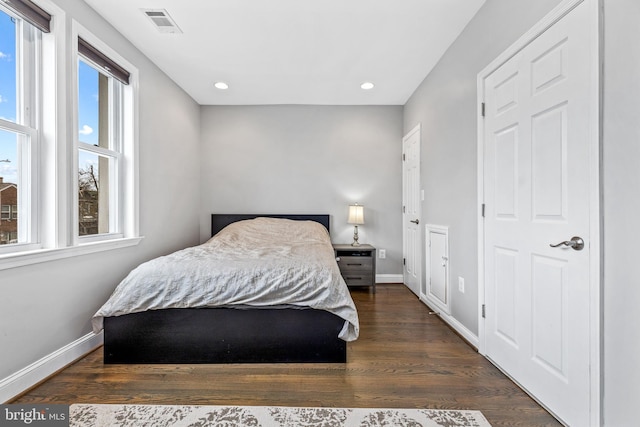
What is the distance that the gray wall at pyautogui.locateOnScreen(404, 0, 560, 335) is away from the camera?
188 cm

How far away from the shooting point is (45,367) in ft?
5.80

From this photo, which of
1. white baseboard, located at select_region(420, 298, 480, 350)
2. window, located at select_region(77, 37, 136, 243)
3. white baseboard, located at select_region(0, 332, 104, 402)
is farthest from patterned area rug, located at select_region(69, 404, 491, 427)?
window, located at select_region(77, 37, 136, 243)

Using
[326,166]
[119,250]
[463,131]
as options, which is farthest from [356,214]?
[119,250]

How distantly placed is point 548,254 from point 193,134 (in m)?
3.85

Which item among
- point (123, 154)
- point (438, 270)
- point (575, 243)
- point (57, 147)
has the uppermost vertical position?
point (123, 154)

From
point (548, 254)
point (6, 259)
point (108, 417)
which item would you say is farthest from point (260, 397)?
point (548, 254)

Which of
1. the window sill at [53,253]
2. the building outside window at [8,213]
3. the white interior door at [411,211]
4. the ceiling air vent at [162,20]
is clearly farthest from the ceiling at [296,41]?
the window sill at [53,253]

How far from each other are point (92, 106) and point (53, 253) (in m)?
1.21

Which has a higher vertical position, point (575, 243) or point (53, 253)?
point (575, 243)

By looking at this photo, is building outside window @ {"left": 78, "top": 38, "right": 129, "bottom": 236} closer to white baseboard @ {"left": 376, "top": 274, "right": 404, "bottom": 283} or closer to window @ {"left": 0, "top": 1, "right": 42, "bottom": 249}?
window @ {"left": 0, "top": 1, "right": 42, "bottom": 249}

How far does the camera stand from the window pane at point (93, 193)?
222 cm

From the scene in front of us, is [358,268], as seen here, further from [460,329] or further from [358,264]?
[460,329]

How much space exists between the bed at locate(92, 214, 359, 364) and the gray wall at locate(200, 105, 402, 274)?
212 centimetres

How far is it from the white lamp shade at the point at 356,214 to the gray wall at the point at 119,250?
2.05 meters
